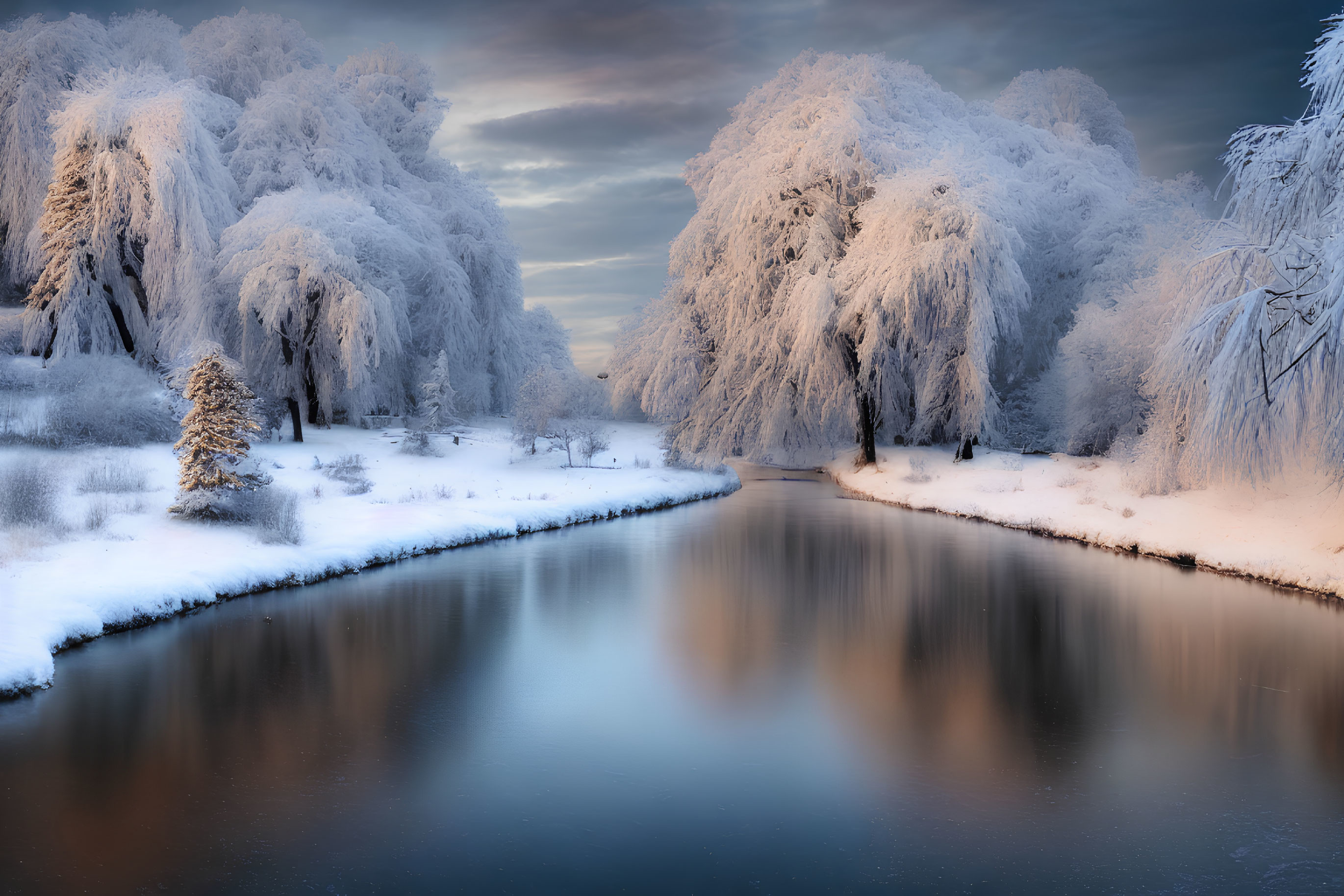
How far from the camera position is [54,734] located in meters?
7.50

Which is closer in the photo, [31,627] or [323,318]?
[31,627]

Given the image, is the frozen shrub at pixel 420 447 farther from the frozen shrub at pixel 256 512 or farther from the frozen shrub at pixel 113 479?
the frozen shrub at pixel 256 512

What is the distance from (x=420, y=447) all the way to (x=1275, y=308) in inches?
810

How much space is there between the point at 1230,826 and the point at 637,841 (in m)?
3.67

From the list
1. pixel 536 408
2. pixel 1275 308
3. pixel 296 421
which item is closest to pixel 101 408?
pixel 296 421

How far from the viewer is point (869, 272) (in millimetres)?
25234

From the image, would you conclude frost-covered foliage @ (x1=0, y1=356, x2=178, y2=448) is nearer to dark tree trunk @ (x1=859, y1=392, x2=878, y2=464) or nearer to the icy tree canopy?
the icy tree canopy

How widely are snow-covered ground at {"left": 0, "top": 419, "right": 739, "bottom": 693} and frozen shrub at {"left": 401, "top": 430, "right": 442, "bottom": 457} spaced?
0.29 m

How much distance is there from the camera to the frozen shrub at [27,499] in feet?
43.1

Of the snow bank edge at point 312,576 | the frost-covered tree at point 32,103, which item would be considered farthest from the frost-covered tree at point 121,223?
the snow bank edge at point 312,576

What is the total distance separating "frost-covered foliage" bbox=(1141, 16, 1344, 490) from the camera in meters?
11.9

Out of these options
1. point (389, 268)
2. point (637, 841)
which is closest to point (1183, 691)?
point (637, 841)

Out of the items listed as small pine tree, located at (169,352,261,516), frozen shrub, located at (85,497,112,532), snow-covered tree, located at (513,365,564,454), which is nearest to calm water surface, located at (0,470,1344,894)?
small pine tree, located at (169,352,261,516)

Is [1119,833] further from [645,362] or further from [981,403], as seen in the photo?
[645,362]
